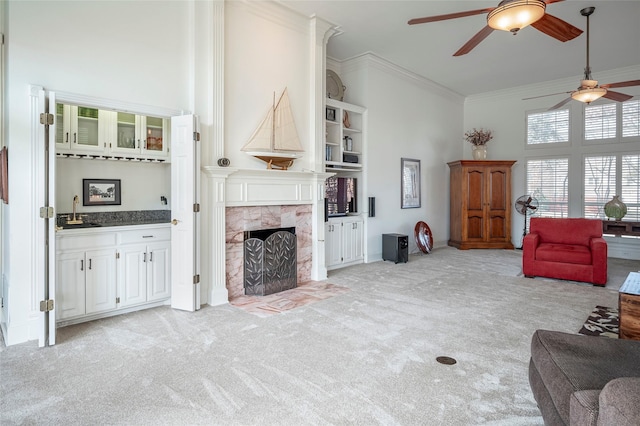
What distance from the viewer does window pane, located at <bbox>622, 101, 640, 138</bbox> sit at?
7173 mm

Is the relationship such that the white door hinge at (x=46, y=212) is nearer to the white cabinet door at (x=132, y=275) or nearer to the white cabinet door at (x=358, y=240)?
the white cabinet door at (x=132, y=275)

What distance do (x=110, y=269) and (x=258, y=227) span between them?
1.74 metres

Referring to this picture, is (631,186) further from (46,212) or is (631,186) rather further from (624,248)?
(46,212)

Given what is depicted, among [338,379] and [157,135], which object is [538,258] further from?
[157,135]

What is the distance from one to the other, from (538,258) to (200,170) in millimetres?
4951

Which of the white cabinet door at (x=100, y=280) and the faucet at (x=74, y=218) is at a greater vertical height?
the faucet at (x=74, y=218)

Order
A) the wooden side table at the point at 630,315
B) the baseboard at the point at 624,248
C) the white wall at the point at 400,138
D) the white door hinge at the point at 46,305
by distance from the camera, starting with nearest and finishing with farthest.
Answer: the wooden side table at the point at 630,315, the white door hinge at the point at 46,305, the white wall at the point at 400,138, the baseboard at the point at 624,248

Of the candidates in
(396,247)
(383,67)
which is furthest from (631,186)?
(383,67)

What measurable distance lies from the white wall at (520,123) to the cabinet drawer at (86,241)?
839cm

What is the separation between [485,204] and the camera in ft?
27.3

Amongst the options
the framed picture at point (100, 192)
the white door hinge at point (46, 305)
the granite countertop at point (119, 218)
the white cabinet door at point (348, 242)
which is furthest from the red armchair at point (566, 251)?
the white door hinge at point (46, 305)

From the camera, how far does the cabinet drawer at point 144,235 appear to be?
3763 millimetres

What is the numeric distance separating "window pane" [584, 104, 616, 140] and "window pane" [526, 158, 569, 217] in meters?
0.71

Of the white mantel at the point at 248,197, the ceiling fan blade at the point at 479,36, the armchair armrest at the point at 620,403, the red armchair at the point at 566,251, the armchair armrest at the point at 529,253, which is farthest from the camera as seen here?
the armchair armrest at the point at 529,253
